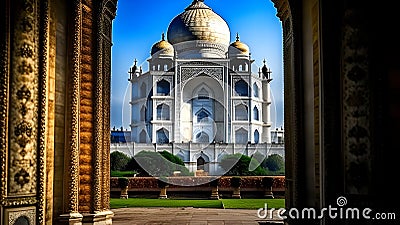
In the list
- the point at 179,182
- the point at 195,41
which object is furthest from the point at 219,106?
the point at 179,182

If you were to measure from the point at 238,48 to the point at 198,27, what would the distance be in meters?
3.23

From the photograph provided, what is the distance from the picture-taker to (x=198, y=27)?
1638 inches

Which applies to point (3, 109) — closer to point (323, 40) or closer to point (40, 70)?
point (40, 70)

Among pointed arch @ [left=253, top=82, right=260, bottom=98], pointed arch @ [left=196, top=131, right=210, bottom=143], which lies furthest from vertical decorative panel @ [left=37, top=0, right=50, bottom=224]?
pointed arch @ [left=253, top=82, right=260, bottom=98]

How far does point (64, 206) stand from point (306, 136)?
8.42 ft

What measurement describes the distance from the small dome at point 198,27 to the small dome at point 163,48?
697 mm

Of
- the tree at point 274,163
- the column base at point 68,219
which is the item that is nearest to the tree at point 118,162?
the tree at point 274,163

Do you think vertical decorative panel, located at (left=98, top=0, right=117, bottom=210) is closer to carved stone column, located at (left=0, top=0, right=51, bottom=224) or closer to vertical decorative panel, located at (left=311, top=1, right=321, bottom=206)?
carved stone column, located at (left=0, top=0, right=51, bottom=224)

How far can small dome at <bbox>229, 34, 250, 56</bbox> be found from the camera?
41.9 m

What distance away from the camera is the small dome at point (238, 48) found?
137 feet

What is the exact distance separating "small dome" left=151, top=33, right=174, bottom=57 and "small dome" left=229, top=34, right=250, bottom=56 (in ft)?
13.9

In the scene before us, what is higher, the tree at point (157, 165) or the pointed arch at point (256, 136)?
the pointed arch at point (256, 136)

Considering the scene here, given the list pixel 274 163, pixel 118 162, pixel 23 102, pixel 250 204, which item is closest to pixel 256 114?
pixel 274 163

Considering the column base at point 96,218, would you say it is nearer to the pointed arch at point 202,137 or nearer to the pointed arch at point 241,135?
the pointed arch at point 202,137
